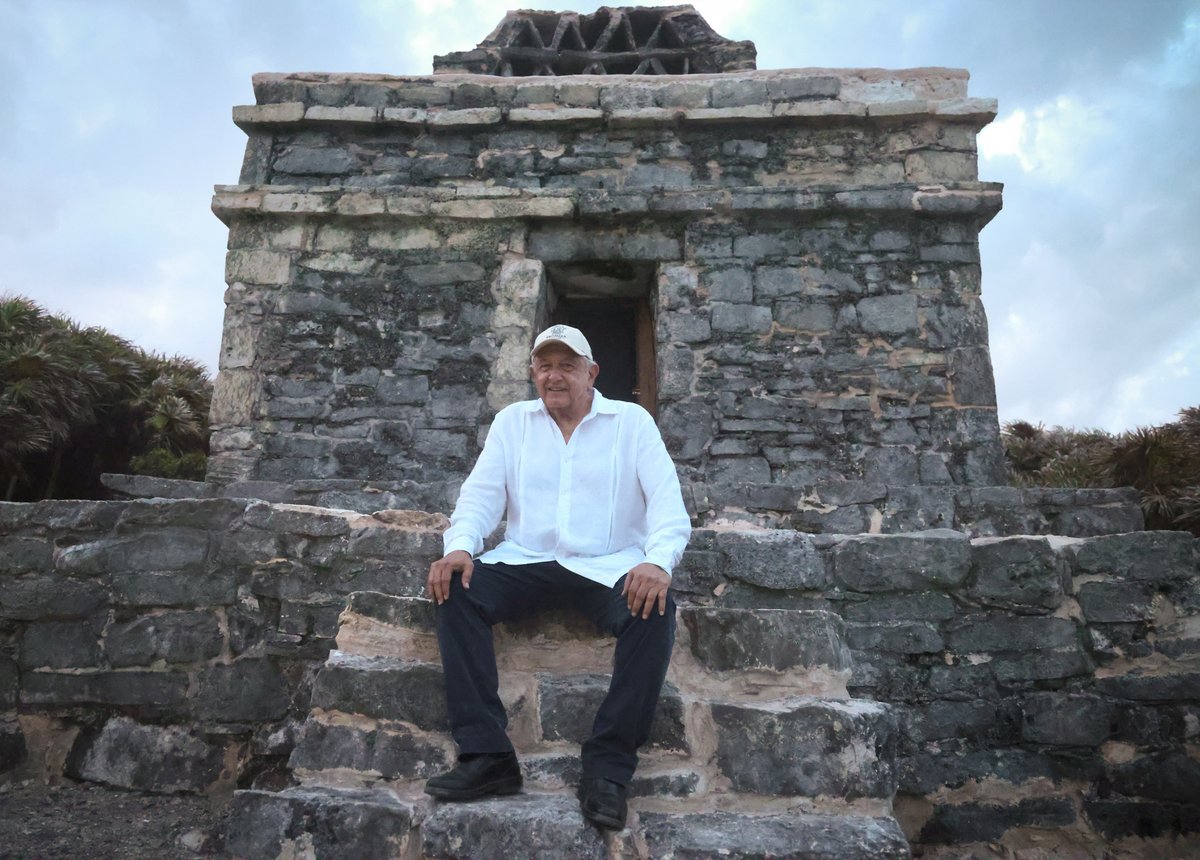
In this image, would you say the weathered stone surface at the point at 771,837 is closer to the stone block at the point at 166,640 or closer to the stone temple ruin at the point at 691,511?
the stone temple ruin at the point at 691,511

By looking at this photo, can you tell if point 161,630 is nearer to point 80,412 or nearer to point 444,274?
point 444,274

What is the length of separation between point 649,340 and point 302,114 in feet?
10.6

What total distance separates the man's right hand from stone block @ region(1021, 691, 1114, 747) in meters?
2.75

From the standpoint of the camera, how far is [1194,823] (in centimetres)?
347

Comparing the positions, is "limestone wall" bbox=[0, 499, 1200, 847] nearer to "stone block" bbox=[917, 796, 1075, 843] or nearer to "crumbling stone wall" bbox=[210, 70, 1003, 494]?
"stone block" bbox=[917, 796, 1075, 843]

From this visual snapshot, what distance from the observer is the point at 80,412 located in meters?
9.42

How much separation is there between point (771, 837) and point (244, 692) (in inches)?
94.8

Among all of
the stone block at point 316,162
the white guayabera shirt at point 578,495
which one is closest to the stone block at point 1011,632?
the white guayabera shirt at point 578,495

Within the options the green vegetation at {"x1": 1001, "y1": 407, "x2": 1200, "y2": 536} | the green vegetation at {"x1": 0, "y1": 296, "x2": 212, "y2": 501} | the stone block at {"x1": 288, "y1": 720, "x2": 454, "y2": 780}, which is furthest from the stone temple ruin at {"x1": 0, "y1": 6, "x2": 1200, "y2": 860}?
the green vegetation at {"x1": 0, "y1": 296, "x2": 212, "y2": 501}

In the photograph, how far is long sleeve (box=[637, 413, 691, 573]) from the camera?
7.68 feet

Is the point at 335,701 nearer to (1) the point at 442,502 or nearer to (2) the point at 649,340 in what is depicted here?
(1) the point at 442,502

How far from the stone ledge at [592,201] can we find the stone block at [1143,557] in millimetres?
3235

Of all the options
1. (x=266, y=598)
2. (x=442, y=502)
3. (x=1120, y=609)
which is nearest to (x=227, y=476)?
(x=442, y=502)

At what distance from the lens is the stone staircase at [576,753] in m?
1.98
